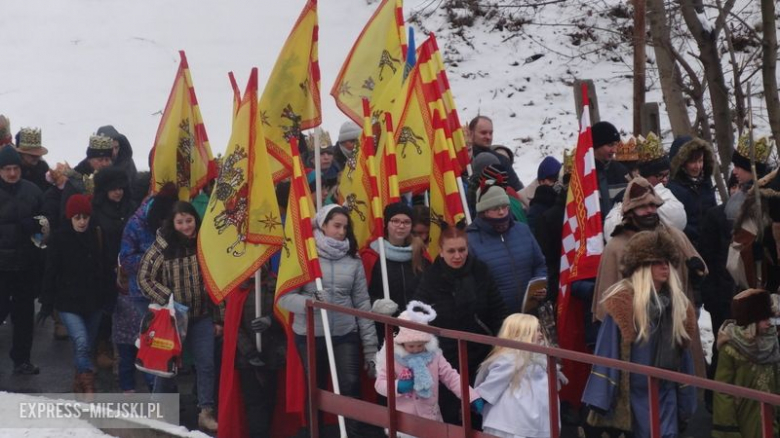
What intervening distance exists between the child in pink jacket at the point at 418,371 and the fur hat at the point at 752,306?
156 centimetres

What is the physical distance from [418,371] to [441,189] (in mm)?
2045

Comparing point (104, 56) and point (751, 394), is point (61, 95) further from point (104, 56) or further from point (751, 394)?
point (751, 394)

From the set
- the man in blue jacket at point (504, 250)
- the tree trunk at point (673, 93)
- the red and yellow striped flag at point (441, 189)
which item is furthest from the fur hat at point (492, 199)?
the tree trunk at point (673, 93)

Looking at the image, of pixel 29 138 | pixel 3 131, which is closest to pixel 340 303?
pixel 29 138

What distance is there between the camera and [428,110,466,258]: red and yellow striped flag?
896cm

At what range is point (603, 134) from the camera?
9.22 metres

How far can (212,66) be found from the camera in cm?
2298

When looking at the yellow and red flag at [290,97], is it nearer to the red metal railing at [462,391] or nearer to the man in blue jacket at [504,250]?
the man in blue jacket at [504,250]

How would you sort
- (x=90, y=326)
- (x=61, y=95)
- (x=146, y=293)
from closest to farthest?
(x=146, y=293)
(x=90, y=326)
(x=61, y=95)

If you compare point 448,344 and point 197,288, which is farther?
point 197,288

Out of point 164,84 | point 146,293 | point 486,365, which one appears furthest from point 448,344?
point 164,84

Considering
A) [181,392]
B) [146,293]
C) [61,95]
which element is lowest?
[181,392]

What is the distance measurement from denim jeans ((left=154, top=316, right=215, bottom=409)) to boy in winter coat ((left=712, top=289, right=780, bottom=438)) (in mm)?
3422

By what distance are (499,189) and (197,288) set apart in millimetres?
2193
